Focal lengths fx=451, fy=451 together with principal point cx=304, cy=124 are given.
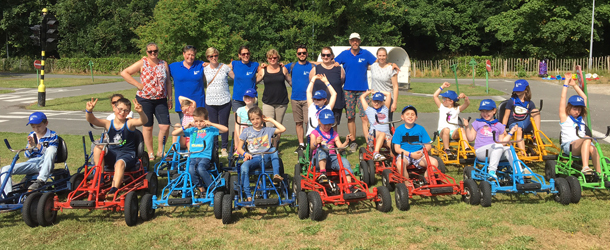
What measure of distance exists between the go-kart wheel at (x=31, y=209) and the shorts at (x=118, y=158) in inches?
39.2

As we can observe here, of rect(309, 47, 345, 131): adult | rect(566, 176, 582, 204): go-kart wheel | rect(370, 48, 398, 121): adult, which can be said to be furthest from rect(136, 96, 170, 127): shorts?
rect(566, 176, 582, 204): go-kart wheel

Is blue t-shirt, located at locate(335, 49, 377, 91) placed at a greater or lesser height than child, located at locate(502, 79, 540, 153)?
greater

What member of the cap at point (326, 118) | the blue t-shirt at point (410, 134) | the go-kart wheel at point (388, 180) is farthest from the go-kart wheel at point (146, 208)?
the blue t-shirt at point (410, 134)

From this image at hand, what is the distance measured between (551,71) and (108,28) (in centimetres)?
4489

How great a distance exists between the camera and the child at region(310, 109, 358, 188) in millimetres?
6035

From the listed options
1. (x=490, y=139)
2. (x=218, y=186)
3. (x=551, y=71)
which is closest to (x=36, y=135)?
(x=218, y=186)

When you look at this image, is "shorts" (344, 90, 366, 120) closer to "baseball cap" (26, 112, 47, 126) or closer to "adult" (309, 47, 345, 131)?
"adult" (309, 47, 345, 131)

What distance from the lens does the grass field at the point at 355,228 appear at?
4.63 m

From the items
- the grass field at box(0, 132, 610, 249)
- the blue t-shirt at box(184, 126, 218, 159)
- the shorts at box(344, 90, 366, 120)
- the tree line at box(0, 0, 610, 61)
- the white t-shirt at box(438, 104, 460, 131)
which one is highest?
the tree line at box(0, 0, 610, 61)

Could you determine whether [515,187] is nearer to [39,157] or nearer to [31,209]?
[31,209]

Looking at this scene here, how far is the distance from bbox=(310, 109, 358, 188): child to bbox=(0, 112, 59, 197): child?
3.47 m

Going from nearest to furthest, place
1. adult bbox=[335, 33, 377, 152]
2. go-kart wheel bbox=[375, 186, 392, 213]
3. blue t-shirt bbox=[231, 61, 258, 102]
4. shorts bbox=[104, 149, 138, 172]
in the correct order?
1. go-kart wheel bbox=[375, 186, 392, 213]
2. shorts bbox=[104, 149, 138, 172]
3. blue t-shirt bbox=[231, 61, 258, 102]
4. adult bbox=[335, 33, 377, 152]

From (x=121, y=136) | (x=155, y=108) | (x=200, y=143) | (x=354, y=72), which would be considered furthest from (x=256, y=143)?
(x=354, y=72)

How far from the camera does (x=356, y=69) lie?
8727mm
